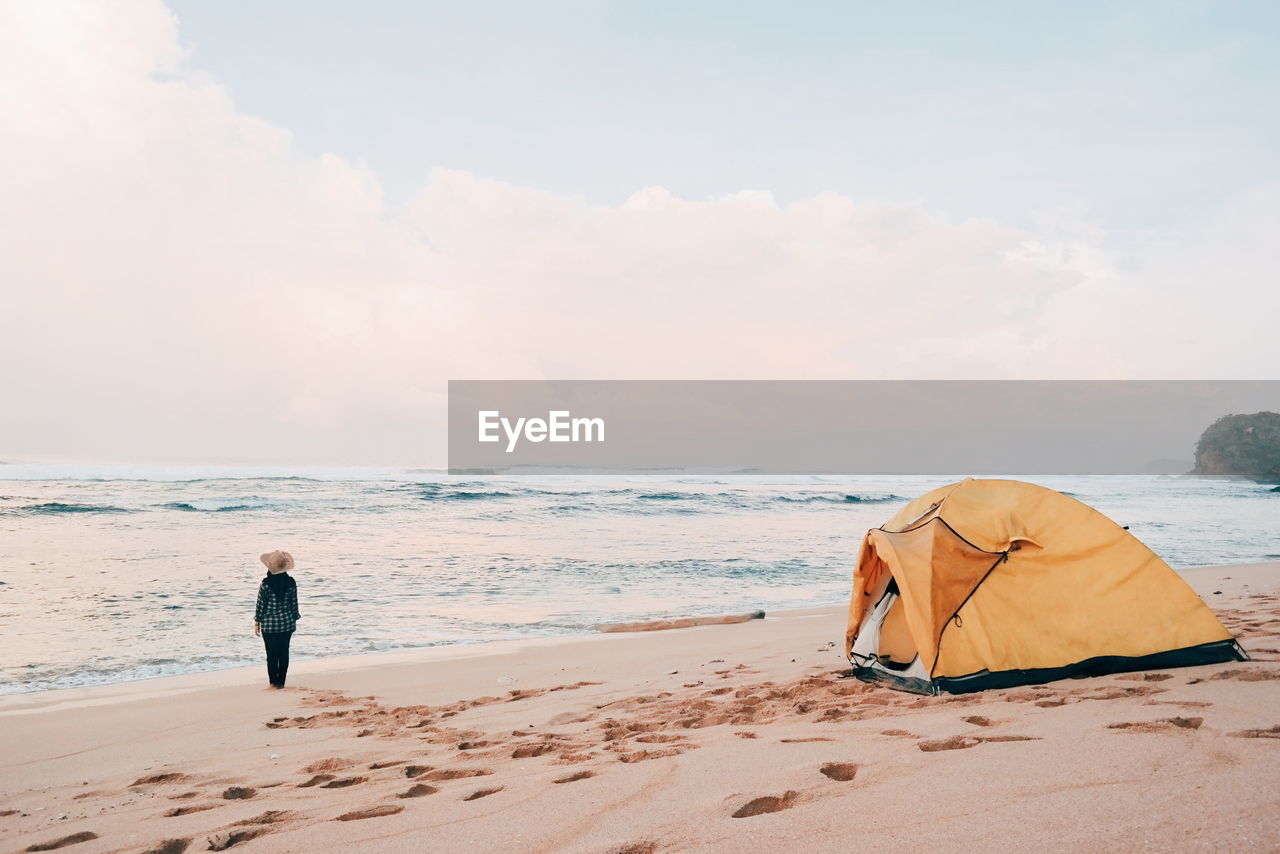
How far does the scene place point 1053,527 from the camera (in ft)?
20.6

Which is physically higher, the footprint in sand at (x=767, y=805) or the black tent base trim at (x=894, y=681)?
the footprint in sand at (x=767, y=805)

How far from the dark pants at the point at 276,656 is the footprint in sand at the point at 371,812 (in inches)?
188

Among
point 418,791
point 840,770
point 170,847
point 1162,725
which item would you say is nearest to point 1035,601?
point 1162,725

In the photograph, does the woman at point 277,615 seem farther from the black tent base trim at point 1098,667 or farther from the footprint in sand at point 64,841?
the black tent base trim at point 1098,667

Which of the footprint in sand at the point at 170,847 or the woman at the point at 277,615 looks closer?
the footprint in sand at the point at 170,847

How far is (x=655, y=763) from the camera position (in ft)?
14.7

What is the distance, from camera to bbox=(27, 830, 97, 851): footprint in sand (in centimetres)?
402

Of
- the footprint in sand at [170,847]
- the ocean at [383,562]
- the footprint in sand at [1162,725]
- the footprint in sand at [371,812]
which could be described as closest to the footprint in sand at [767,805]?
the footprint in sand at [371,812]

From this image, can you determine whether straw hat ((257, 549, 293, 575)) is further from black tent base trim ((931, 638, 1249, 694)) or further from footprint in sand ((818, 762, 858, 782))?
black tent base trim ((931, 638, 1249, 694))

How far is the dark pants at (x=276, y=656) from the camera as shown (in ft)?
26.9

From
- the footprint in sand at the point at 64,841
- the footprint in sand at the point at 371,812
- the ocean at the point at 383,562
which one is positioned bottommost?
the ocean at the point at 383,562

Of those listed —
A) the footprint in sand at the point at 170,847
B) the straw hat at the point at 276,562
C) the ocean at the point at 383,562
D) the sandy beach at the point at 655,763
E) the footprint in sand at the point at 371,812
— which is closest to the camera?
the sandy beach at the point at 655,763

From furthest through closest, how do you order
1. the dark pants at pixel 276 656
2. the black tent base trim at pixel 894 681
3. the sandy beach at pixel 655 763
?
1. the dark pants at pixel 276 656
2. the black tent base trim at pixel 894 681
3. the sandy beach at pixel 655 763

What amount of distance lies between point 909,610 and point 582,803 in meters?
3.36
